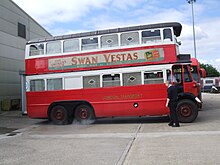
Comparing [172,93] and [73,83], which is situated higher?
[73,83]

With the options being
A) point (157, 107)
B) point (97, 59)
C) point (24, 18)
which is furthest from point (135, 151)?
point (24, 18)

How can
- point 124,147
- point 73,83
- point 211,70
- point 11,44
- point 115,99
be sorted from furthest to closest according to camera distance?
point 211,70 → point 11,44 → point 73,83 → point 115,99 → point 124,147

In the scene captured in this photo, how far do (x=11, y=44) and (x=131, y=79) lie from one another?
13.2 metres

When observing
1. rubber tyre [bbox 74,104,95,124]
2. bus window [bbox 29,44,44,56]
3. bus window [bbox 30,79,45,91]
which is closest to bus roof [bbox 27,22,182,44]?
bus window [bbox 29,44,44,56]

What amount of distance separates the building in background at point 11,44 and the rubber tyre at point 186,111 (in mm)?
13603

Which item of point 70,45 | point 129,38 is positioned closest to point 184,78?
point 129,38

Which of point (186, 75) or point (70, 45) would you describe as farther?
point (70, 45)

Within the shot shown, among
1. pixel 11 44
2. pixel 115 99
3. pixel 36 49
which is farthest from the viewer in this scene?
pixel 11 44

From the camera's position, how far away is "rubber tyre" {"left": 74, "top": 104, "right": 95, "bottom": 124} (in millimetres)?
13719

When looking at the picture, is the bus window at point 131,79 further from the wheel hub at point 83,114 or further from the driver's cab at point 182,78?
the wheel hub at point 83,114

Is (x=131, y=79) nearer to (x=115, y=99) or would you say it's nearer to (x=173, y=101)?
(x=115, y=99)

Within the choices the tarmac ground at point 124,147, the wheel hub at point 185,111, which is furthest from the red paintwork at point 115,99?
the tarmac ground at point 124,147

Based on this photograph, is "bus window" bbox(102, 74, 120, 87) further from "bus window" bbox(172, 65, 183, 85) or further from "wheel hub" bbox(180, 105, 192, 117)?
"wheel hub" bbox(180, 105, 192, 117)

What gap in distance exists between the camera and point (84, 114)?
13812mm
